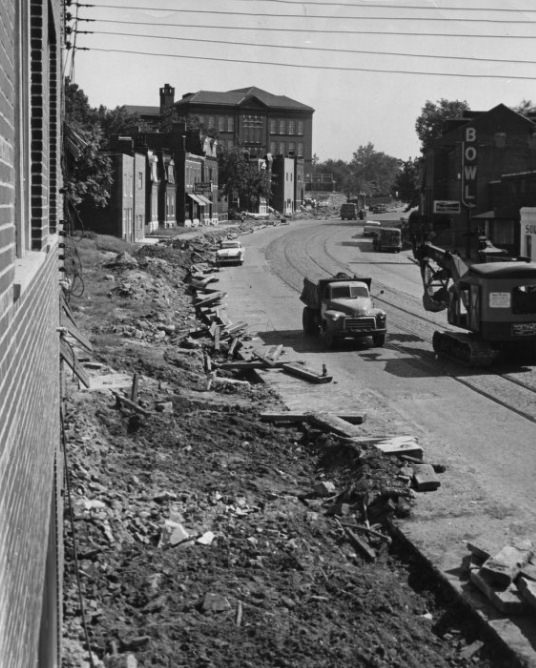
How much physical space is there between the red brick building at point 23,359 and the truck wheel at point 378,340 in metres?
21.9

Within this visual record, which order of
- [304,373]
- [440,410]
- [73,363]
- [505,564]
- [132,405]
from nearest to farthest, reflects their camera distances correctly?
[505,564] → [73,363] → [132,405] → [440,410] → [304,373]

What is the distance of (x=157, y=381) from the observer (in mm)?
22547

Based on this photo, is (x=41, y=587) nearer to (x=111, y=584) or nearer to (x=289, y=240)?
(x=111, y=584)

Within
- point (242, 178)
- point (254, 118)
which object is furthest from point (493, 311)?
point (254, 118)

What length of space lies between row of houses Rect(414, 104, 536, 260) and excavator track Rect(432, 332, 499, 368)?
27.6 meters

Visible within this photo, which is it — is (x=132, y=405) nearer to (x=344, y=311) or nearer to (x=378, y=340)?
(x=344, y=311)

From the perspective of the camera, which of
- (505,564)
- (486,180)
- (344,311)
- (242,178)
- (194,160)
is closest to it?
(505,564)

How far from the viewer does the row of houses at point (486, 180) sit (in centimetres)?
6162

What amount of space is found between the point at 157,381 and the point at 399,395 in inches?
231

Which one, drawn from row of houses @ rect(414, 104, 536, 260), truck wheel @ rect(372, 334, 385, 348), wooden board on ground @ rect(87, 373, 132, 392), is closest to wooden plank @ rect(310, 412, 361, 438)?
wooden board on ground @ rect(87, 373, 132, 392)

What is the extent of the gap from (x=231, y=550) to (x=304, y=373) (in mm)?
12799

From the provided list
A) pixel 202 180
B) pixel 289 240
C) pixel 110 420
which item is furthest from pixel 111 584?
pixel 202 180

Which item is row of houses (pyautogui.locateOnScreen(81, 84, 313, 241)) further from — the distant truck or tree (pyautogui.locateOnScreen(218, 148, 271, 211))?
the distant truck

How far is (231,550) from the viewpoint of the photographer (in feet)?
40.2
